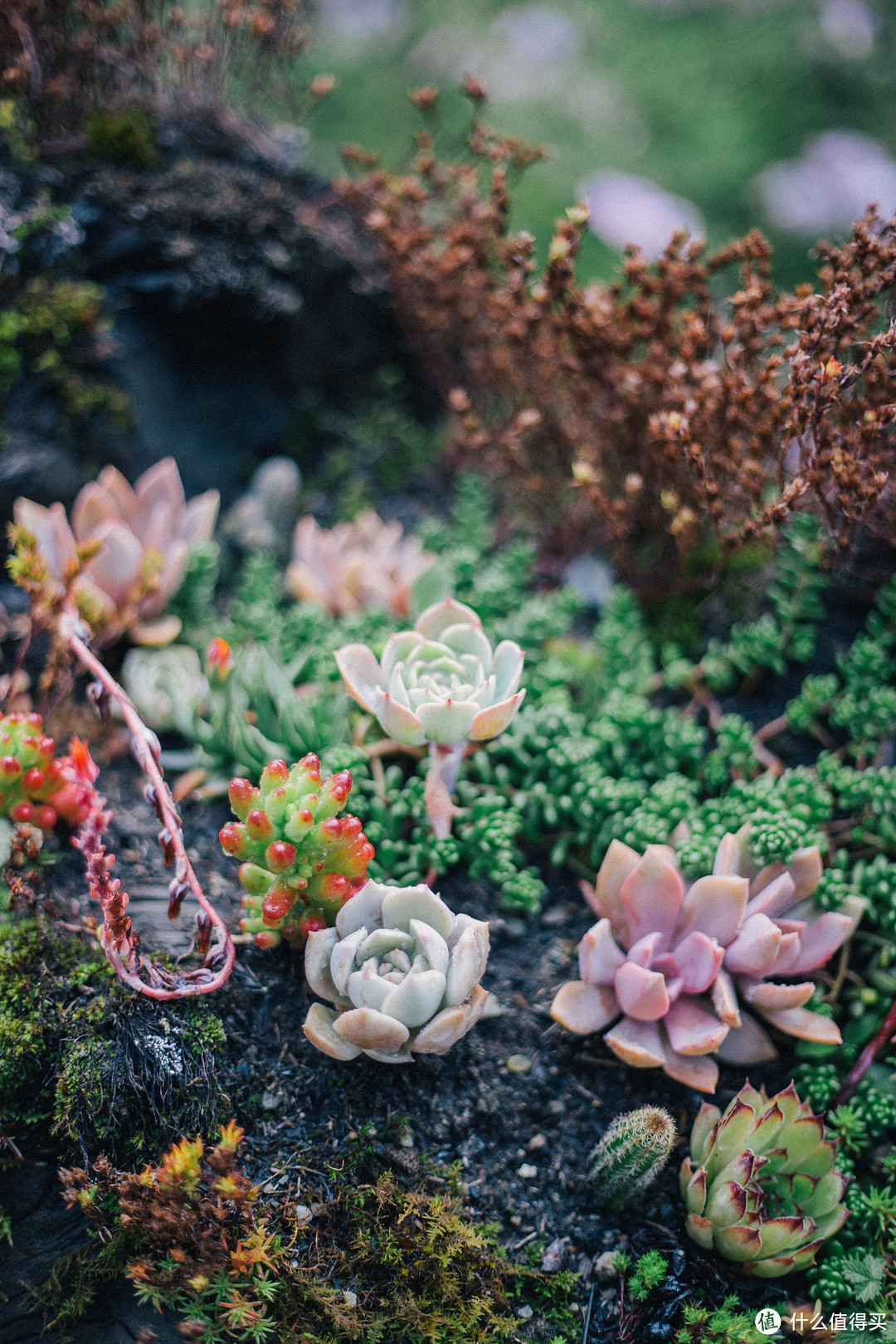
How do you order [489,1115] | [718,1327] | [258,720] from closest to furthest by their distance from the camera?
[718,1327]
[489,1115]
[258,720]

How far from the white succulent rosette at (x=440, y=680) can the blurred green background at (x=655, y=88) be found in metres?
3.86

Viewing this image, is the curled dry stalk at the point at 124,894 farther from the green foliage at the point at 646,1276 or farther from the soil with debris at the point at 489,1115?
the green foliage at the point at 646,1276

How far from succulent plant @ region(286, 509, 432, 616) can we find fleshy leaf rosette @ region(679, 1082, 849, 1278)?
157 cm

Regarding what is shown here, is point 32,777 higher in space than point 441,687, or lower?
lower

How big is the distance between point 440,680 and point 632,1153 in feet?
3.32

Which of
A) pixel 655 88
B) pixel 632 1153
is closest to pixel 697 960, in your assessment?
pixel 632 1153

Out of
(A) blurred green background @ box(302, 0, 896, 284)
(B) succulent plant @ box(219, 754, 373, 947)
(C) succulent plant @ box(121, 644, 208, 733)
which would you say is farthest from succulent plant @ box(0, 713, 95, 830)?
(A) blurred green background @ box(302, 0, 896, 284)

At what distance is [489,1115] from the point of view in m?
1.79

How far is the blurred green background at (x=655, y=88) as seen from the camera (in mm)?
5137

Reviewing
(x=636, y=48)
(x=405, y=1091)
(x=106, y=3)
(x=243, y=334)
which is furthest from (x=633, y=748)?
(x=636, y=48)

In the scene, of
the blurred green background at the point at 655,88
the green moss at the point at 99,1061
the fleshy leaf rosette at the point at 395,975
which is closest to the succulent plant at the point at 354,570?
the fleshy leaf rosette at the point at 395,975

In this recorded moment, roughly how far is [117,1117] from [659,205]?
4241 mm

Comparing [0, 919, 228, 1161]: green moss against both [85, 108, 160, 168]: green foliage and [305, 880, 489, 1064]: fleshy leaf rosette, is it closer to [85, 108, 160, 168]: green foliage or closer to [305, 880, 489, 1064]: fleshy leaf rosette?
[305, 880, 489, 1064]: fleshy leaf rosette

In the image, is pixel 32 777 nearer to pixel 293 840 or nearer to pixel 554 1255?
pixel 293 840
